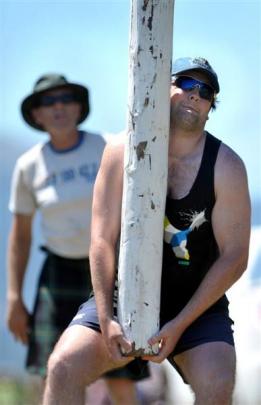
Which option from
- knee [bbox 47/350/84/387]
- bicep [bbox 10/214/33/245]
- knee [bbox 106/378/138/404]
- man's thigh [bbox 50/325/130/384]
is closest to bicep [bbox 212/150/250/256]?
man's thigh [bbox 50/325/130/384]

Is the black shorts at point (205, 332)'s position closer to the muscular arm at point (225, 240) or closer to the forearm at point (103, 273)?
the muscular arm at point (225, 240)

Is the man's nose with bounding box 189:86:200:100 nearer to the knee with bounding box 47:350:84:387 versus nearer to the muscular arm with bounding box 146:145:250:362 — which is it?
the muscular arm with bounding box 146:145:250:362

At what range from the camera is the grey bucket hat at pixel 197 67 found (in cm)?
611

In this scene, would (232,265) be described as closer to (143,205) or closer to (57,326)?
(143,205)

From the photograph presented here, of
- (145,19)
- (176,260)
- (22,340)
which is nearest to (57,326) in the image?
(22,340)

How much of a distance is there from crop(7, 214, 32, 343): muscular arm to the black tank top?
A: 3089 millimetres

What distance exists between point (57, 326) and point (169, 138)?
11.2 ft

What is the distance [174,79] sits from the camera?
616 cm

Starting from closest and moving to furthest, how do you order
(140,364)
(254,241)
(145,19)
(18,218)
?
(145,19) < (140,364) < (18,218) < (254,241)

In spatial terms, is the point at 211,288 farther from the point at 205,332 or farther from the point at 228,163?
the point at 228,163

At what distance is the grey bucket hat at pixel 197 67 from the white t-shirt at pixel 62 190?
2.81 metres

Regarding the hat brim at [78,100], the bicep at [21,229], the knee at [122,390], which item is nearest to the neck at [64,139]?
the hat brim at [78,100]

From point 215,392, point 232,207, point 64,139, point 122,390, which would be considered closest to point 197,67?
point 232,207

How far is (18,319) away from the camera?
9.27 meters
